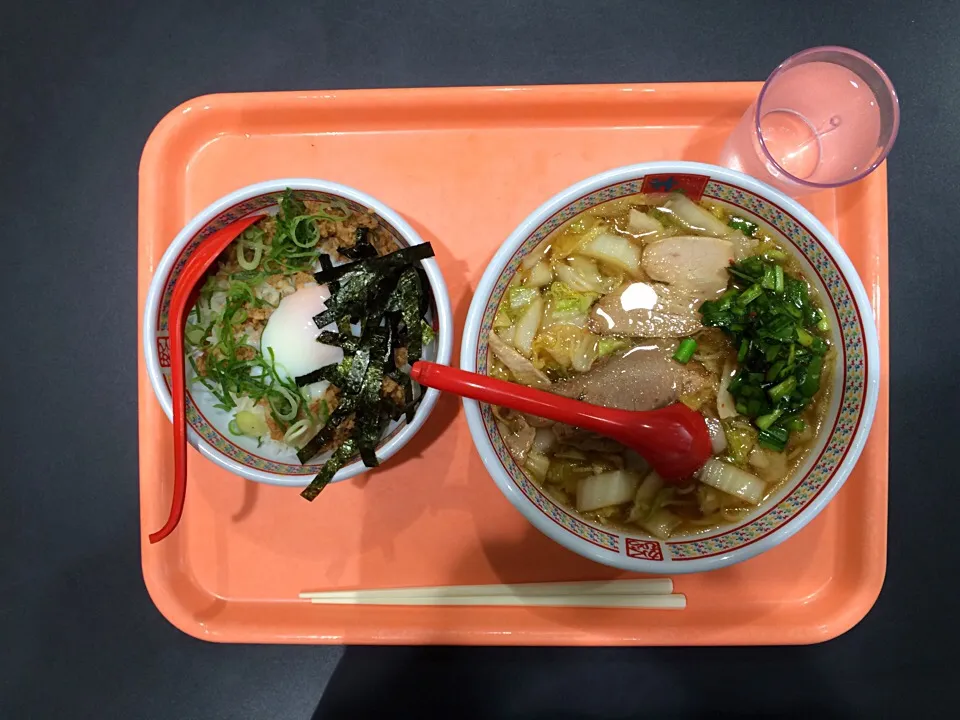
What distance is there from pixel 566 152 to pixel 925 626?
1.56 meters

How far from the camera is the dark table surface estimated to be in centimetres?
163

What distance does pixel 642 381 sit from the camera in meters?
1.38

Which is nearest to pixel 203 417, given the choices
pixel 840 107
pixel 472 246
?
pixel 472 246

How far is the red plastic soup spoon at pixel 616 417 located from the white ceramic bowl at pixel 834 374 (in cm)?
10

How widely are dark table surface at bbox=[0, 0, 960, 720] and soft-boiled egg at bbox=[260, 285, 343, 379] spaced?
0.55m

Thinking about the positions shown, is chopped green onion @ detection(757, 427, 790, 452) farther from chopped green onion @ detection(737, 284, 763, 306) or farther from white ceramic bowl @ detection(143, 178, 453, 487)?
white ceramic bowl @ detection(143, 178, 453, 487)

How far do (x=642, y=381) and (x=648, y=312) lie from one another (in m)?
0.15

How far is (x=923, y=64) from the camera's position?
5.46ft

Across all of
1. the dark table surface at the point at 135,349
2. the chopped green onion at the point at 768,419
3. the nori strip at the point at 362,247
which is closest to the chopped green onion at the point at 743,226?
the chopped green onion at the point at 768,419

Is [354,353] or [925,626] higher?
[354,353]

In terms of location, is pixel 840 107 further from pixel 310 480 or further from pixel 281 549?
pixel 281 549

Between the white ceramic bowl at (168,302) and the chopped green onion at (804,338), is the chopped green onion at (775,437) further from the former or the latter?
the white ceramic bowl at (168,302)

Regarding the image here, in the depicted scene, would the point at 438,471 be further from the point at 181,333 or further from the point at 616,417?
the point at 181,333

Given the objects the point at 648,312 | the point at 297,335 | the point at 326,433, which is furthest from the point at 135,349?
the point at 648,312
